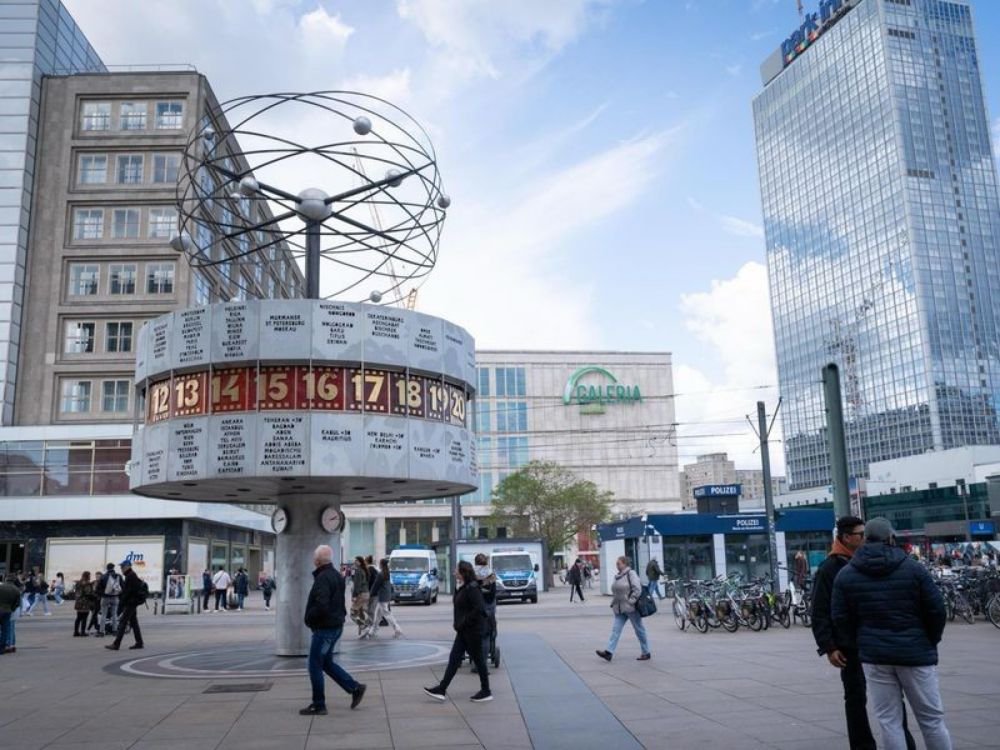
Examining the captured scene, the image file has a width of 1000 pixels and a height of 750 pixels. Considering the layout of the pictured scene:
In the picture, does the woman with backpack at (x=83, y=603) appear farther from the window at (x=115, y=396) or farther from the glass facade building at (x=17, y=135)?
the glass facade building at (x=17, y=135)

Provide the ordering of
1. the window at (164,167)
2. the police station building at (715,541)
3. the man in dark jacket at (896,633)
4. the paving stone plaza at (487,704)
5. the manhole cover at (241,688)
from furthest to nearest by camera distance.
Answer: the window at (164,167) < the police station building at (715,541) < the manhole cover at (241,688) < the paving stone plaza at (487,704) < the man in dark jacket at (896,633)

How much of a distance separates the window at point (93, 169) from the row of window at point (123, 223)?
1.80 m

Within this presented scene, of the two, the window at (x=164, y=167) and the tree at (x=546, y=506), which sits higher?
the window at (x=164, y=167)

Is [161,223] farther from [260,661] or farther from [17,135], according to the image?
[260,661]

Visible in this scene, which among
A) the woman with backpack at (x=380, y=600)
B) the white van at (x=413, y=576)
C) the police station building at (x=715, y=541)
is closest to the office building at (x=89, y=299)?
the white van at (x=413, y=576)

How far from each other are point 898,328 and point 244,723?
15498 centimetres

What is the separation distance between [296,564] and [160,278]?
3898cm

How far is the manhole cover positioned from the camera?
12984mm

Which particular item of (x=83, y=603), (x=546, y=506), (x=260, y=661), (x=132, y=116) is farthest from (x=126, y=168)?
(x=260, y=661)

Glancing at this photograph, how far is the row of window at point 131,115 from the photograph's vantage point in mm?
54000

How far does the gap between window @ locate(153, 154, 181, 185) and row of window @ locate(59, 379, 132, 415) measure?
12345mm

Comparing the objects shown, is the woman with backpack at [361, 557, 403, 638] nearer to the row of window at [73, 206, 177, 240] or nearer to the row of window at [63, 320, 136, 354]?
the row of window at [63, 320, 136, 354]

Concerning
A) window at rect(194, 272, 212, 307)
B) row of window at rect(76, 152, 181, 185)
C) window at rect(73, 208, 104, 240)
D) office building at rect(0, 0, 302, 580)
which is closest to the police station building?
office building at rect(0, 0, 302, 580)

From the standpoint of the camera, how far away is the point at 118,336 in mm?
51500
